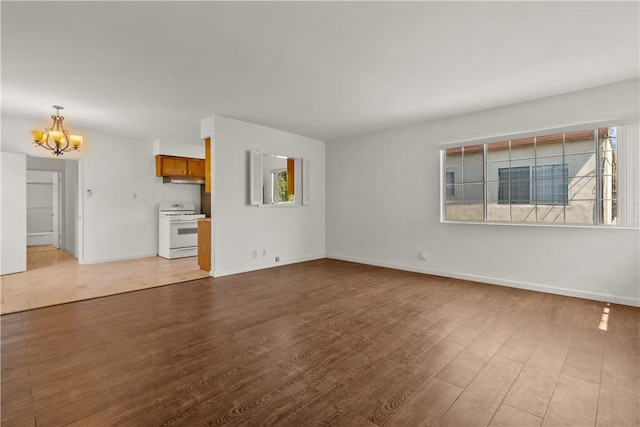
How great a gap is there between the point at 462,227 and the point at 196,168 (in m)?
5.98

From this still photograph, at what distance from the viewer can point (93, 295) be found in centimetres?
391

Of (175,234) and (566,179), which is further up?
(566,179)

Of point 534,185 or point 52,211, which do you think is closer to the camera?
point 534,185

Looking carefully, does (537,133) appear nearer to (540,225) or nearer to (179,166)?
(540,225)

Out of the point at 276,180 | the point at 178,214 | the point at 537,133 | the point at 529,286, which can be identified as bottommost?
the point at 529,286

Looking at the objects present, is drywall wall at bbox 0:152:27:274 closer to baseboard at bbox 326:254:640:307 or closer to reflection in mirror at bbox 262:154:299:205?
reflection in mirror at bbox 262:154:299:205

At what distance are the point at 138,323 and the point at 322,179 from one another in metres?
4.60

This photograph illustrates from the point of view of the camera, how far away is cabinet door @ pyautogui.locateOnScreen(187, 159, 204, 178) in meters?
7.34

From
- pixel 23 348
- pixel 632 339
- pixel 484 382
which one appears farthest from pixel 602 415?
pixel 23 348

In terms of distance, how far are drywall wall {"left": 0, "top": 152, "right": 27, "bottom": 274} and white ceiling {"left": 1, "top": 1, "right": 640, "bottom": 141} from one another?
1161 millimetres

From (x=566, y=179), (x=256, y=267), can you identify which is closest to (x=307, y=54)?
(x=566, y=179)

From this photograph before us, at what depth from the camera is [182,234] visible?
6.74 meters

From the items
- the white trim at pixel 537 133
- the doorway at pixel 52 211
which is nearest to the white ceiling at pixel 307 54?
the white trim at pixel 537 133

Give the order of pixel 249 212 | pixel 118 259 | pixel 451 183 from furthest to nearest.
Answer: pixel 118 259 → pixel 249 212 → pixel 451 183
